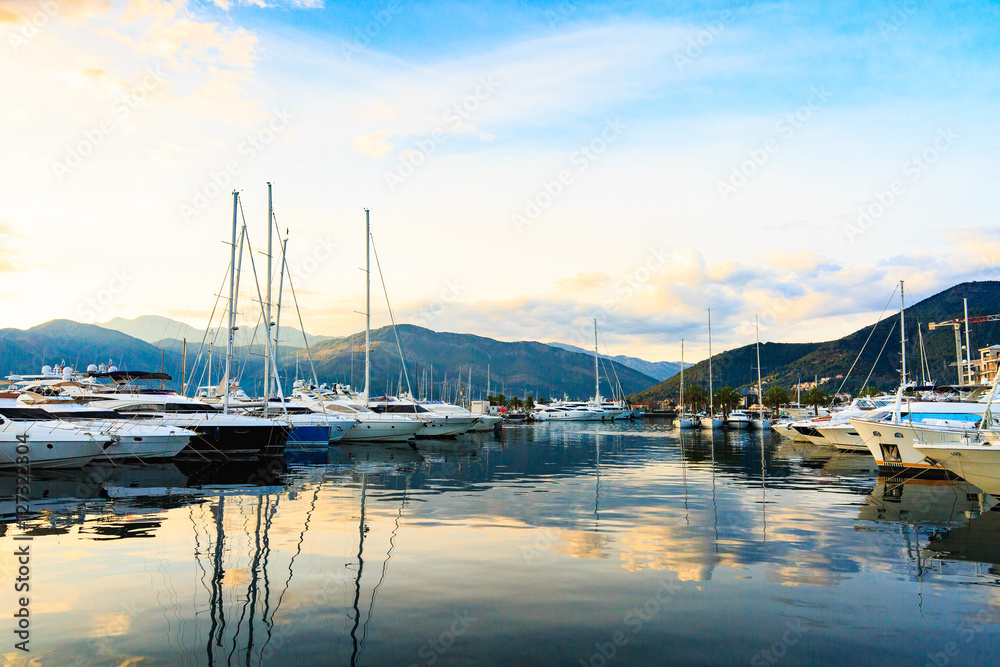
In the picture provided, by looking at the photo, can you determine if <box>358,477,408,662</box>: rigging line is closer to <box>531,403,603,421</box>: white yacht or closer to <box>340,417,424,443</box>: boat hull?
<box>340,417,424,443</box>: boat hull

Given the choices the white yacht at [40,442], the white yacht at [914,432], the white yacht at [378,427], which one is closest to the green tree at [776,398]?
the white yacht at [378,427]

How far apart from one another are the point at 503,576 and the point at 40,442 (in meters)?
25.6

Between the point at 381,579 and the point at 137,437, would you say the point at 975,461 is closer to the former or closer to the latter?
the point at 381,579

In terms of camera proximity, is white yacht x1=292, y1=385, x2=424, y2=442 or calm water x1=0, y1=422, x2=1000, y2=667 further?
white yacht x1=292, y1=385, x2=424, y2=442

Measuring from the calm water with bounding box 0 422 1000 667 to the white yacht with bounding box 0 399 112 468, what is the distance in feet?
18.0

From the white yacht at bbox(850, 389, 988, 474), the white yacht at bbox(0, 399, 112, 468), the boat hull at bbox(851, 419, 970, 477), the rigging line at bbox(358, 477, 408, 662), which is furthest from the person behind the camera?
the boat hull at bbox(851, 419, 970, 477)

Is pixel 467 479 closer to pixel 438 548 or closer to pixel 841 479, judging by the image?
pixel 438 548

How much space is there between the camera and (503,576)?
11844 millimetres

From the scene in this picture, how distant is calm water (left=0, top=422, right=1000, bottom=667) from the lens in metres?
8.37

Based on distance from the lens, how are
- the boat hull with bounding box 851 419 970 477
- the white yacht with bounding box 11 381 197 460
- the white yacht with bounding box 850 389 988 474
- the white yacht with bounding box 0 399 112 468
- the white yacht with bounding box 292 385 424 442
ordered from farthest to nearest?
the white yacht with bounding box 292 385 424 442 < the white yacht with bounding box 11 381 197 460 < the boat hull with bounding box 851 419 970 477 < the white yacht with bounding box 0 399 112 468 < the white yacht with bounding box 850 389 988 474

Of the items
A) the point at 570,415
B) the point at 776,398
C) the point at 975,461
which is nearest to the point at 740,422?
the point at 776,398

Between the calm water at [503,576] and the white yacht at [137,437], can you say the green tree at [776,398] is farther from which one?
the white yacht at [137,437]

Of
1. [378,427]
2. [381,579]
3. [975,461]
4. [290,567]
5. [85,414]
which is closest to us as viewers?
[381,579]

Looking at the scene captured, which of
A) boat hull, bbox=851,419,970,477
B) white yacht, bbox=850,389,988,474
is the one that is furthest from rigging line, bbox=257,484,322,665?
boat hull, bbox=851,419,970,477
